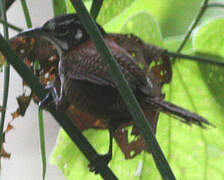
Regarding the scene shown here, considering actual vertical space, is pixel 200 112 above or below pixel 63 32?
below

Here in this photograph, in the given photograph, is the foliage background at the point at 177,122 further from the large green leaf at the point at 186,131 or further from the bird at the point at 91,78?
the bird at the point at 91,78

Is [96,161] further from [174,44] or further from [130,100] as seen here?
[174,44]

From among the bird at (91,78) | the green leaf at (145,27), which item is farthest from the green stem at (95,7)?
the green leaf at (145,27)

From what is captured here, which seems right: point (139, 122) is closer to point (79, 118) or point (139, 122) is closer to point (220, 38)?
point (79, 118)

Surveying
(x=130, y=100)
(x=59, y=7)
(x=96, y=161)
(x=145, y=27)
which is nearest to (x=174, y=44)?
(x=145, y=27)

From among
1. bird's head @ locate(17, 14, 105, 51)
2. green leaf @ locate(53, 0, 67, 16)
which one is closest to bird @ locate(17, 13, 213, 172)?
bird's head @ locate(17, 14, 105, 51)

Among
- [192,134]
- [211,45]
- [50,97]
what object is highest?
[50,97]

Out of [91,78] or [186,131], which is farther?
[186,131]
